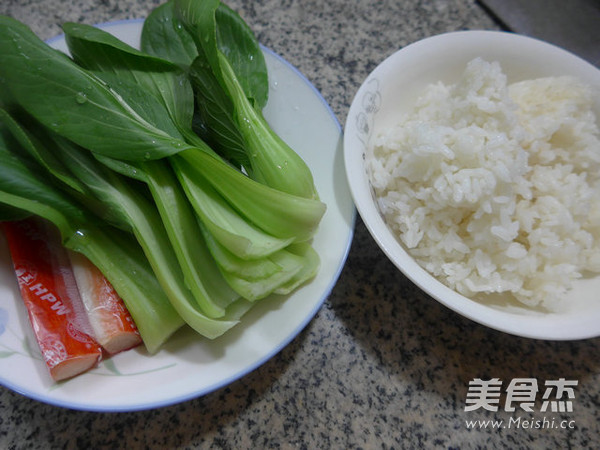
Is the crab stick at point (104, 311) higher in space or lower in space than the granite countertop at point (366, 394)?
higher

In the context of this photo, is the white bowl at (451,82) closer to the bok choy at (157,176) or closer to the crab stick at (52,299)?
the bok choy at (157,176)

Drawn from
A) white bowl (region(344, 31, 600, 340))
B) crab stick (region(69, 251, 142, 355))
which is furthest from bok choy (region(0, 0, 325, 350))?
white bowl (region(344, 31, 600, 340))

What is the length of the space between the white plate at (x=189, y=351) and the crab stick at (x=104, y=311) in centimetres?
3

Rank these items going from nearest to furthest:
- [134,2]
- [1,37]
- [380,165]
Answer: [1,37] < [380,165] < [134,2]

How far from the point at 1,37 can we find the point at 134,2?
2.50ft

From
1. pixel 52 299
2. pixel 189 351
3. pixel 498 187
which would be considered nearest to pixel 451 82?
pixel 498 187

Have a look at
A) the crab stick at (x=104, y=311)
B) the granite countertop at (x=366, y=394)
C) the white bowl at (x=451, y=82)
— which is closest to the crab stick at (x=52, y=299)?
the crab stick at (x=104, y=311)

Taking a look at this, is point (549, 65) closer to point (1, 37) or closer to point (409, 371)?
point (409, 371)

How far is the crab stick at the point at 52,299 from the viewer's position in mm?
673

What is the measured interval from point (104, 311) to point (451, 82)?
3.01 ft

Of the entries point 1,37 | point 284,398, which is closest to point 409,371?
point 284,398

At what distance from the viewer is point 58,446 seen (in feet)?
2.46

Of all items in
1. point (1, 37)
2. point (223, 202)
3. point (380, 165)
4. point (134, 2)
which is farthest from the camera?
point (134, 2)

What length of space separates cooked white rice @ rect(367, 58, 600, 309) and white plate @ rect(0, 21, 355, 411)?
4.5 inches
